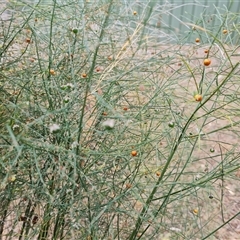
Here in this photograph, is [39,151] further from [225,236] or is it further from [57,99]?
[225,236]

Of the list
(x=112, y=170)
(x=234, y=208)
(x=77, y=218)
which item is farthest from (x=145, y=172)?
(x=234, y=208)

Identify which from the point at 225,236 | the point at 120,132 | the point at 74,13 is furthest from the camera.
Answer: the point at 225,236

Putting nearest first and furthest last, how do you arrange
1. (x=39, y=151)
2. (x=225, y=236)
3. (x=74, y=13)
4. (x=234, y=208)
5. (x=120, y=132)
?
(x=39, y=151) → (x=120, y=132) → (x=74, y=13) → (x=225, y=236) → (x=234, y=208)

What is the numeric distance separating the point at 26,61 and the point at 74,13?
236 mm

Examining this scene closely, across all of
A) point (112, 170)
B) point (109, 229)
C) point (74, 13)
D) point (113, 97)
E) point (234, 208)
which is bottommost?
point (234, 208)

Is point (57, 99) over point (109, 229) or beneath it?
over

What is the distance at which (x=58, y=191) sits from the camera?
1.35 m

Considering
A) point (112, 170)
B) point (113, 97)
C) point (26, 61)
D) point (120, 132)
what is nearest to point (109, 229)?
point (112, 170)

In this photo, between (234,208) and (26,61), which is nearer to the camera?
(26,61)

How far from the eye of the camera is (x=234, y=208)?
10.8ft

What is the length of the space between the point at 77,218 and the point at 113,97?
433 millimetres

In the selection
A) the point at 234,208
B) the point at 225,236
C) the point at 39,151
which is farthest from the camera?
the point at 234,208

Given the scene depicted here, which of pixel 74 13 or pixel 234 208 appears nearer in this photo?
pixel 74 13

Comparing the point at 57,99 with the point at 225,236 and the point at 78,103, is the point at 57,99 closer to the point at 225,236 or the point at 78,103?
the point at 78,103
